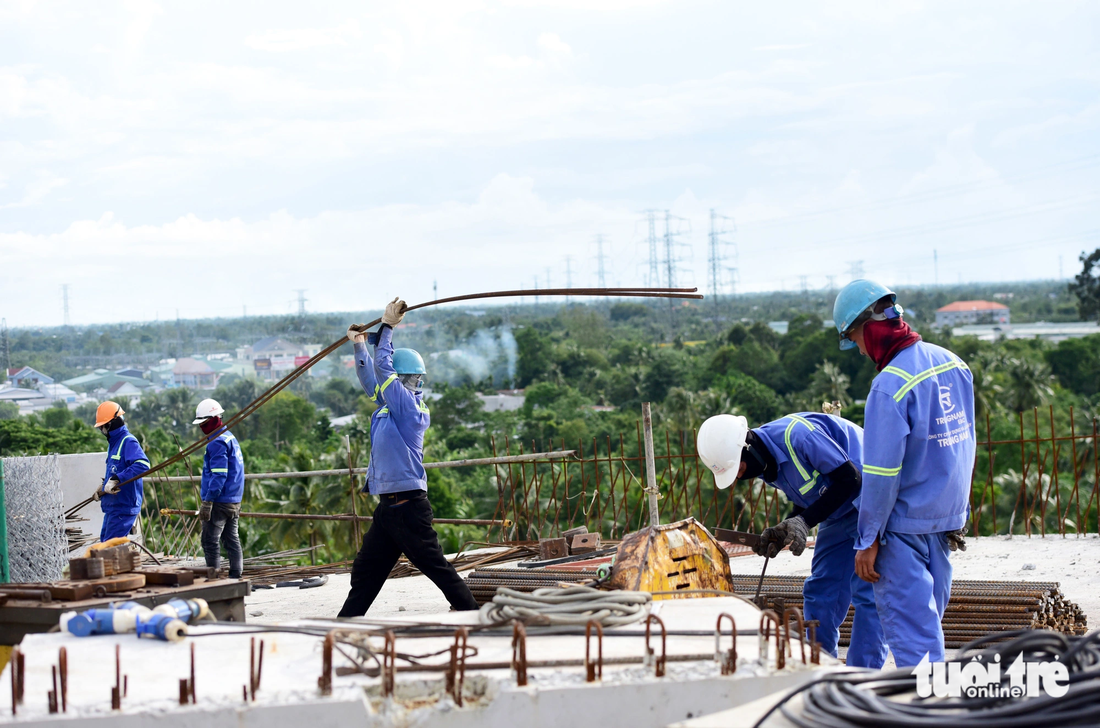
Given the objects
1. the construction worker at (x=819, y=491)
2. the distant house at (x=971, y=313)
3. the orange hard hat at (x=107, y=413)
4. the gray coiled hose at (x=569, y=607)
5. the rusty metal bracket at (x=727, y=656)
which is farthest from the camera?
the distant house at (x=971, y=313)

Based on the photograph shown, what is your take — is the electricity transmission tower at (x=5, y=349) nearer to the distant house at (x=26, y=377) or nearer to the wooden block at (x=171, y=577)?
the distant house at (x=26, y=377)

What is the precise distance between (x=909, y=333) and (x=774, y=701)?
2027 mm

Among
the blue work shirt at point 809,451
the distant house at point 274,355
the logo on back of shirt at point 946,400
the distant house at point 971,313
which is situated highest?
the distant house at point 971,313

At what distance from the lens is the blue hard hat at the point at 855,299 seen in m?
4.33

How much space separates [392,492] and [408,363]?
2.83 ft

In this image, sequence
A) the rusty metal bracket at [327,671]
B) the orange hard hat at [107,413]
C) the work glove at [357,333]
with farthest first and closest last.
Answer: the orange hard hat at [107,413] → the work glove at [357,333] → the rusty metal bracket at [327,671]

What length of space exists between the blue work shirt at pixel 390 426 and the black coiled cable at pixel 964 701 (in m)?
3.58

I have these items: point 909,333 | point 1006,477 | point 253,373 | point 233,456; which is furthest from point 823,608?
point 253,373

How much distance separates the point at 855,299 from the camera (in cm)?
435

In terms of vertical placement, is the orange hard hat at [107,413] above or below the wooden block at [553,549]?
above

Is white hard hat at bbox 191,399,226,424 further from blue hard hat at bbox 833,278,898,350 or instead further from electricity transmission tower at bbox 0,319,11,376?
electricity transmission tower at bbox 0,319,11,376

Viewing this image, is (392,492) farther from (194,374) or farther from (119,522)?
(194,374)

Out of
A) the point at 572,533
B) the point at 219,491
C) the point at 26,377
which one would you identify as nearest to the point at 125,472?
the point at 219,491

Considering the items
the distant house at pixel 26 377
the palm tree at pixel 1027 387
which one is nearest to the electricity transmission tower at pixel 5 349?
the distant house at pixel 26 377
